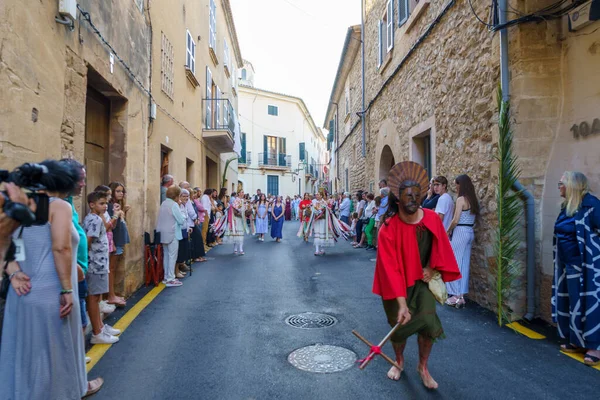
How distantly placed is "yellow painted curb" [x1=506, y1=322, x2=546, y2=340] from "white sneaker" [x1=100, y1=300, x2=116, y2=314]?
190 inches

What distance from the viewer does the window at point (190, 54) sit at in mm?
10883

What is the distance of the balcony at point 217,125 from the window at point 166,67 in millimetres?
4149

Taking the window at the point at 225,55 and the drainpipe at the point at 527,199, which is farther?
the window at the point at 225,55

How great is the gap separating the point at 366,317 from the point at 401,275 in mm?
2091

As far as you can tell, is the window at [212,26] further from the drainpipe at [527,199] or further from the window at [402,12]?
the drainpipe at [527,199]

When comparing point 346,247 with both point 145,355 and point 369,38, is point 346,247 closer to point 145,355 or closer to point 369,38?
point 369,38

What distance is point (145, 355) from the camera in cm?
381

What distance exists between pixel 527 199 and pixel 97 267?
16.3 ft

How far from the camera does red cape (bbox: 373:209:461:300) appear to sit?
10.4 feet

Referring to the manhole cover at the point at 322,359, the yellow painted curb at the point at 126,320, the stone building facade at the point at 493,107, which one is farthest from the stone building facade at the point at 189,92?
the stone building facade at the point at 493,107

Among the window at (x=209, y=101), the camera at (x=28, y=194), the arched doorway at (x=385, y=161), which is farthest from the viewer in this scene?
→ the window at (x=209, y=101)

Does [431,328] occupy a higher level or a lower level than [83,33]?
lower

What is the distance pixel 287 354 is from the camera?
383cm

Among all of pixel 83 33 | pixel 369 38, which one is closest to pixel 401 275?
pixel 83 33
